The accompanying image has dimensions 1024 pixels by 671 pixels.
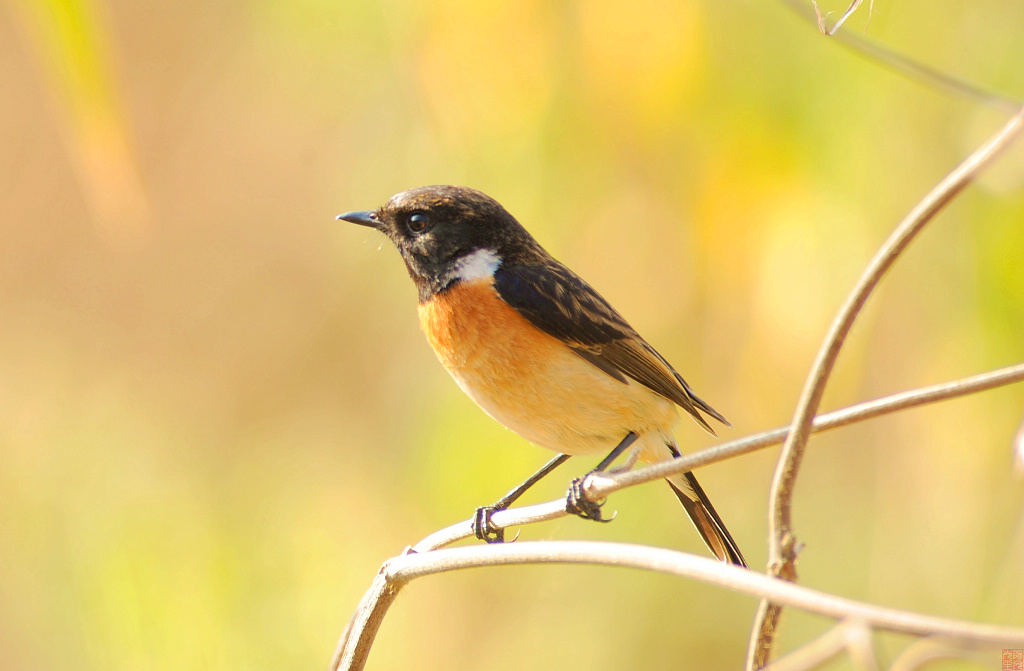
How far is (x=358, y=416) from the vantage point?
500 centimetres

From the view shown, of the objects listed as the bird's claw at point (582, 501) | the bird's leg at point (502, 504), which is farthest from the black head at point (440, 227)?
the bird's claw at point (582, 501)

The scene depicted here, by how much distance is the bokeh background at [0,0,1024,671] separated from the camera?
3.02m

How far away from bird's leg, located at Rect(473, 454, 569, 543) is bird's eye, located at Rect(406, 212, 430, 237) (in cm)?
88

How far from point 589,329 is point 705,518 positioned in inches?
26.1

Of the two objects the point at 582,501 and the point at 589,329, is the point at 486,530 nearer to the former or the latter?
the point at 582,501

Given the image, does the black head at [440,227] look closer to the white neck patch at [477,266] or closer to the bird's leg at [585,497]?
the white neck patch at [477,266]

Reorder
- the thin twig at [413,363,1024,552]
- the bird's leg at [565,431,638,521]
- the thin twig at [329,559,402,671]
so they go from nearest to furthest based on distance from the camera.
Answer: the thin twig at [413,363,1024,552] < the thin twig at [329,559,402,671] < the bird's leg at [565,431,638,521]

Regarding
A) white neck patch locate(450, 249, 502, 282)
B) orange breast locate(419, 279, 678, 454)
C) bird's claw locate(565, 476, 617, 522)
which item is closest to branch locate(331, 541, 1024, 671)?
bird's claw locate(565, 476, 617, 522)

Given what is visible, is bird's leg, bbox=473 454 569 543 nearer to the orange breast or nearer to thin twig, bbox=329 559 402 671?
the orange breast

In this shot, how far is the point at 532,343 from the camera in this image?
2729 mm

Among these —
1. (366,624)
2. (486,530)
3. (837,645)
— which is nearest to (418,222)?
(486,530)

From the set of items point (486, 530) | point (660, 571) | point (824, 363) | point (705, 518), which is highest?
point (824, 363)

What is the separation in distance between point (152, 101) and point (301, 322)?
187 centimetres

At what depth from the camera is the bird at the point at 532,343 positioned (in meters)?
2.69
